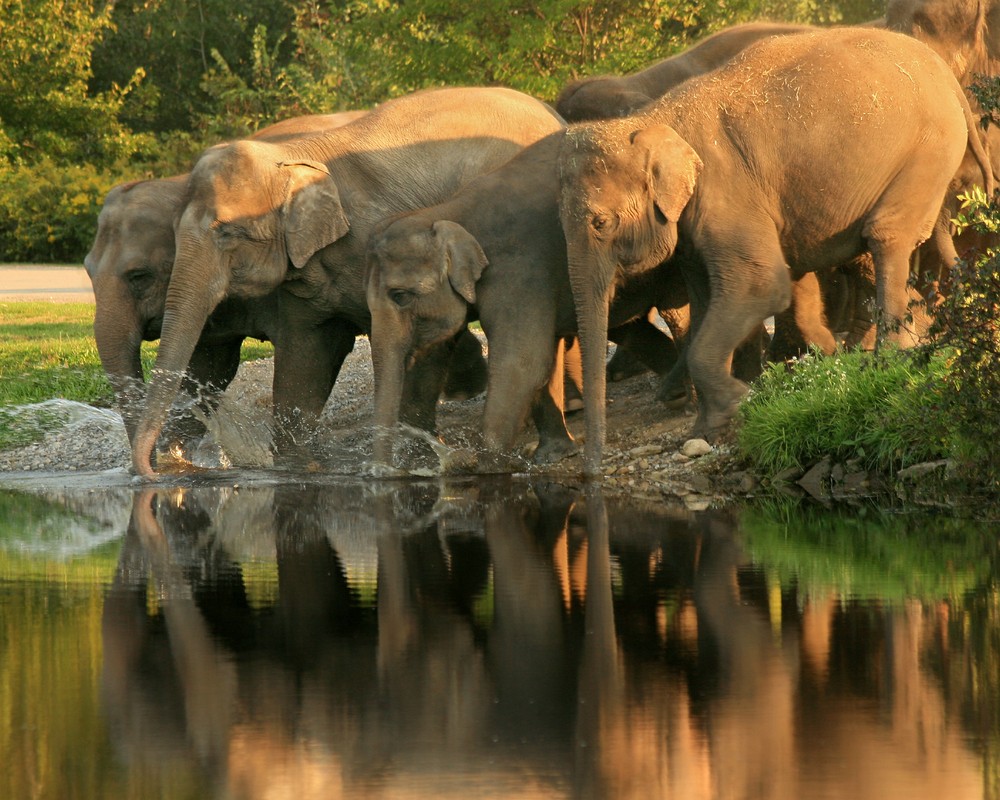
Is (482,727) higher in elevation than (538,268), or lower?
lower

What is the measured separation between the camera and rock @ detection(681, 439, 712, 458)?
11.3 metres

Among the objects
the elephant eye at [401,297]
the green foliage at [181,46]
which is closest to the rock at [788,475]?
the elephant eye at [401,297]

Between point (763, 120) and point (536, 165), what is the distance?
1.47m

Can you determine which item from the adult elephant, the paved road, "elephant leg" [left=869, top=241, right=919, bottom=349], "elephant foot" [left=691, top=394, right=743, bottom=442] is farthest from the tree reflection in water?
the paved road

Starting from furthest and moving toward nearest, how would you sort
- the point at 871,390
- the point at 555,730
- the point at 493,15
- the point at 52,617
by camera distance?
the point at 493,15 → the point at 871,390 → the point at 52,617 → the point at 555,730

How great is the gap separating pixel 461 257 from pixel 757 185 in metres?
1.91

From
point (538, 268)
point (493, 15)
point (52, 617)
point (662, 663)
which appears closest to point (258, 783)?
point (662, 663)

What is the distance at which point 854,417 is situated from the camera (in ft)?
34.4

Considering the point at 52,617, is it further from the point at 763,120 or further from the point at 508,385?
the point at 763,120

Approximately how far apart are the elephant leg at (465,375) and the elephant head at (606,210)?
116 inches

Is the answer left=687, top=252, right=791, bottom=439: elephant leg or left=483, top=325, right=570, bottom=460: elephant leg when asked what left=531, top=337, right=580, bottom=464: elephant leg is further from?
left=687, top=252, right=791, bottom=439: elephant leg

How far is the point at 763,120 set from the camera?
11.8 m

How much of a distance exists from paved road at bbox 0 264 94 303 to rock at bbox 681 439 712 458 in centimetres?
1358

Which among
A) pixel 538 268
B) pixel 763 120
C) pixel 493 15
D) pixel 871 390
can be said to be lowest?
pixel 871 390
